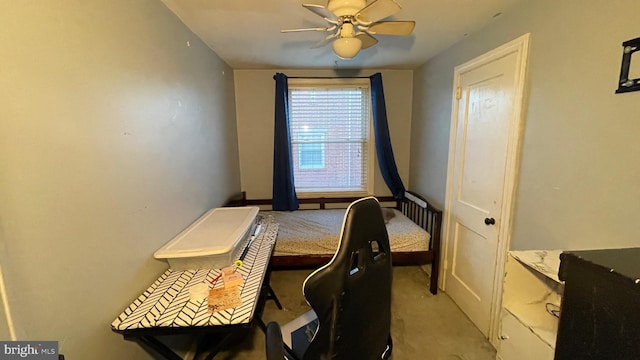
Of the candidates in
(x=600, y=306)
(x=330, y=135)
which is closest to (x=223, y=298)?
(x=600, y=306)

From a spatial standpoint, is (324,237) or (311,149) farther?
(311,149)

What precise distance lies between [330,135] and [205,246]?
240 cm

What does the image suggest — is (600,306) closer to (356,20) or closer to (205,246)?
Answer: (356,20)

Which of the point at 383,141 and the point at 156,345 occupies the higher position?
the point at 383,141

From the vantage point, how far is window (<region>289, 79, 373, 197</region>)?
3.49 meters

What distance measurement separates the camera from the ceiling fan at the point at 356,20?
1.32 meters

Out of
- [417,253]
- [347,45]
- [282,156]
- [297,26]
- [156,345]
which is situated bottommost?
[417,253]

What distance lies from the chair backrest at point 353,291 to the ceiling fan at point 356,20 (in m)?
1.00

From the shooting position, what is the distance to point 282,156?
3334mm

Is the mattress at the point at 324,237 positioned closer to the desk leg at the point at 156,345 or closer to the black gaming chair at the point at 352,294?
the desk leg at the point at 156,345

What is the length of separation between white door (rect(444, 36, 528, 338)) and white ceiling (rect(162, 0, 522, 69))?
0.32 m

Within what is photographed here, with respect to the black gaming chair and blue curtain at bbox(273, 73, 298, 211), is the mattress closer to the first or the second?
blue curtain at bbox(273, 73, 298, 211)

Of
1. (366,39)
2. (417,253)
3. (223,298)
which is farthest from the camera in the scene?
(417,253)

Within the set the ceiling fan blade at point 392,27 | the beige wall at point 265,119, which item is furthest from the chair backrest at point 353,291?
the beige wall at point 265,119
